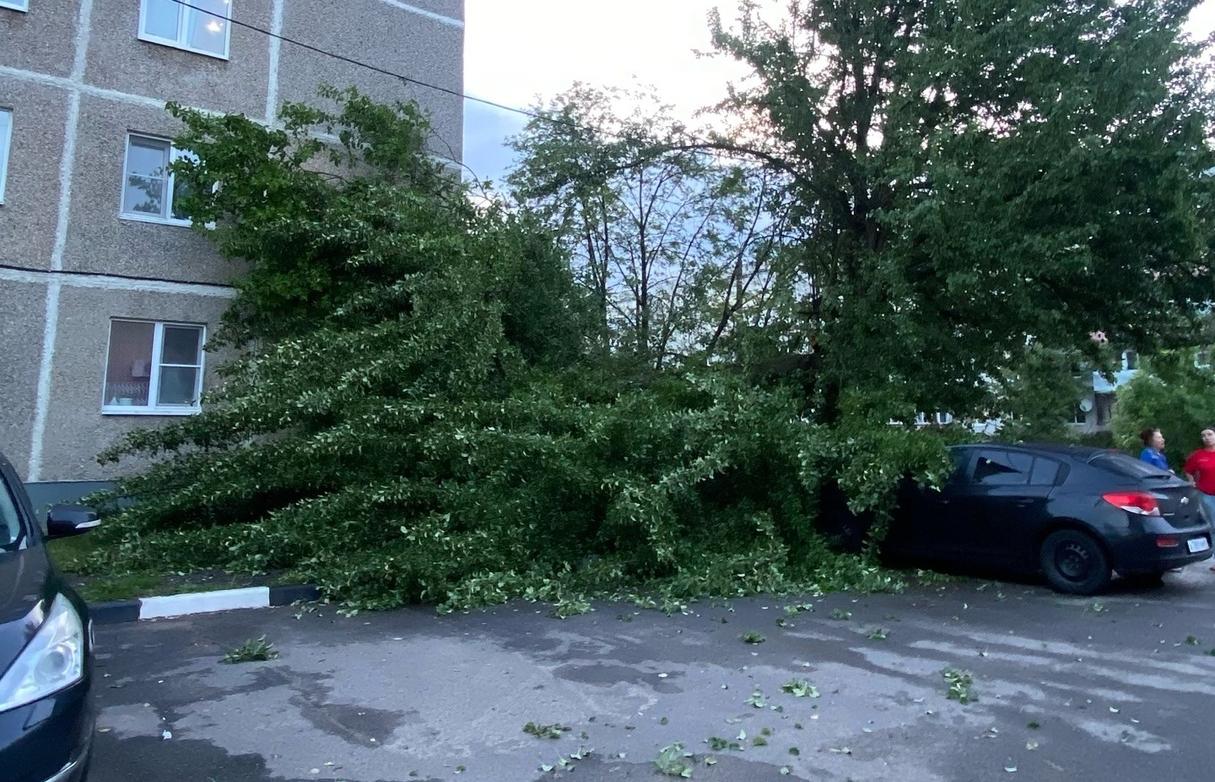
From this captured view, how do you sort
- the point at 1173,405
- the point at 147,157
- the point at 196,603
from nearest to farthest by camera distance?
the point at 196,603 < the point at 147,157 < the point at 1173,405

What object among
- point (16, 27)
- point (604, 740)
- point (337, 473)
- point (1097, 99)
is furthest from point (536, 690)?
point (16, 27)

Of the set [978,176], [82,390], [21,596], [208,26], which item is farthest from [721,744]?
[208,26]

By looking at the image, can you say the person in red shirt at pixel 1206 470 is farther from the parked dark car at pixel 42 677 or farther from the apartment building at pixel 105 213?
the apartment building at pixel 105 213

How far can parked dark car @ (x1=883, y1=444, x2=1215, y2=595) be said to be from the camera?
7922mm

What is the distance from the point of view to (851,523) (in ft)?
32.7

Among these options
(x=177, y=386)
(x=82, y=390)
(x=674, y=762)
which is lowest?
(x=674, y=762)

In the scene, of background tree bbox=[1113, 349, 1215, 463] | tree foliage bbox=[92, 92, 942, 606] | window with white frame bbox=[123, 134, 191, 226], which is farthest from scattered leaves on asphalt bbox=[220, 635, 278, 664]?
background tree bbox=[1113, 349, 1215, 463]

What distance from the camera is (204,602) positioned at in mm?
7699

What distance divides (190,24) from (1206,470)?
14356 mm

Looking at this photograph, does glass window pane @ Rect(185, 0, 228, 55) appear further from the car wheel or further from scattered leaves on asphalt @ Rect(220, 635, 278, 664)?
the car wheel

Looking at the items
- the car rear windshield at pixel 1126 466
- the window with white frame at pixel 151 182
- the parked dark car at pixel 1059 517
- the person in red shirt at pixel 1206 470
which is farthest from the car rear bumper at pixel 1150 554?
the window with white frame at pixel 151 182

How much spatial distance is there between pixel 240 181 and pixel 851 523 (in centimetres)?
877

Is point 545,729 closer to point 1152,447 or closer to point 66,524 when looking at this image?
point 66,524

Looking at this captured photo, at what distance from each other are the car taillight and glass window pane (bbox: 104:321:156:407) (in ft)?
38.5
